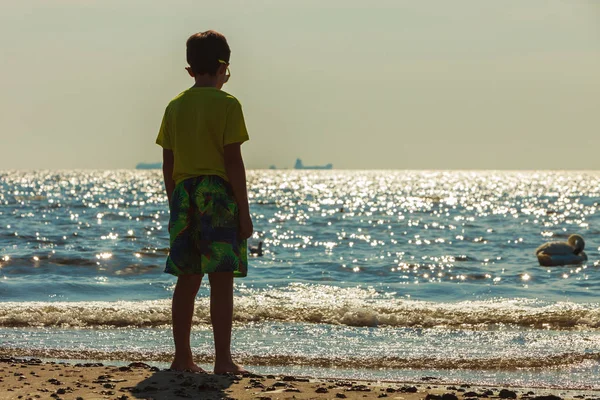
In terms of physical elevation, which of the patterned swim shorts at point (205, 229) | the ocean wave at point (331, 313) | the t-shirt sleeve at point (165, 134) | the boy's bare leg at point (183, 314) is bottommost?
the ocean wave at point (331, 313)

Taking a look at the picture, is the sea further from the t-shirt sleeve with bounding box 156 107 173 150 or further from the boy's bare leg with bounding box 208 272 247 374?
the t-shirt sleeve with bounding box 156 107 173 150

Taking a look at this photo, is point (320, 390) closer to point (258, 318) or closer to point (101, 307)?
point (258, 318)

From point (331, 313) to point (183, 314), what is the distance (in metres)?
4.05

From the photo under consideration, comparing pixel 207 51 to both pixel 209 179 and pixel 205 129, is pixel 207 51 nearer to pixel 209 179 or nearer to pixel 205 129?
pixel 205 129

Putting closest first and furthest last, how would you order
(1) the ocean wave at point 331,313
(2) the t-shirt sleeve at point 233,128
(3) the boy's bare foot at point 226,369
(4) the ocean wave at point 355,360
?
(2) the t-shirt sleeve at point 233,128 → (3) the boy's bare foot at point 226,369 → (4) the ocean wave at point 355,360 → (1) the ocean wave at point 331,313

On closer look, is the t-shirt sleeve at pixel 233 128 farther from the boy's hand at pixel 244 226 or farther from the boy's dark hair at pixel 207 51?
the boy's hand at pixel 244 226

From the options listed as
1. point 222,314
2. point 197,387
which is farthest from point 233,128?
point 197,387

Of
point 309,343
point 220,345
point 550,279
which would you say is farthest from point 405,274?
point 220,345

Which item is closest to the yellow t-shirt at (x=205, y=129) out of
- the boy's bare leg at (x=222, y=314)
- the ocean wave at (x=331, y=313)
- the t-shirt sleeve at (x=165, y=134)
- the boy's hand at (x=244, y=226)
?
the t-shirt sleeve at (x=165, y=134)

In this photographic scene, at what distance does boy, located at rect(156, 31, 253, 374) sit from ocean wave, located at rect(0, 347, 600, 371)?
1703 mm

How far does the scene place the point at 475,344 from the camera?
24.6 ft

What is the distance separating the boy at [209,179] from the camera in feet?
15.9

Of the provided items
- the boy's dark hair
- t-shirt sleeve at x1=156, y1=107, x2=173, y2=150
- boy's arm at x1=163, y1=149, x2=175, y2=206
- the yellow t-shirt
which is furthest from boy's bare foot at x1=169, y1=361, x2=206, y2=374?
the boy's dark hair

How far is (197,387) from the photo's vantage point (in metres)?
4.61
